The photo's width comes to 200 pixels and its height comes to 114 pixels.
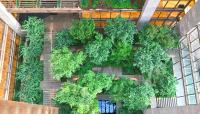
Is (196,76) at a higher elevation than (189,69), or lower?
lower

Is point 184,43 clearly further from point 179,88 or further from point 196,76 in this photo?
point 196,76

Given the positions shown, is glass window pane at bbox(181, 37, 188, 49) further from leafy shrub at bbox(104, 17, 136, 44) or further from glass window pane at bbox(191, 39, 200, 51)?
leafy shrub at bbox(104, 17, 136, 44)

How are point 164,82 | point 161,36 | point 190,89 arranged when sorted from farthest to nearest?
point 164,82 → point 161,36 → point 190,89

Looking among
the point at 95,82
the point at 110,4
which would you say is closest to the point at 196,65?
the point at 95,82

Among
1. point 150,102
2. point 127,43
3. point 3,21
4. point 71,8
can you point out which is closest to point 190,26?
point 127,43

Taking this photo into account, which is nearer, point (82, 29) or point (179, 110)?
point (179, 110)

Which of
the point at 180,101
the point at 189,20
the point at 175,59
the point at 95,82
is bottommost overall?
the point at 180,101

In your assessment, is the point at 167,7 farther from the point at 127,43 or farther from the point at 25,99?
the point at 25,99

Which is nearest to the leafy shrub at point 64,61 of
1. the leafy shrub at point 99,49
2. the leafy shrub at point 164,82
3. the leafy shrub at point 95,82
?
the leafy shrub at point 99,49
